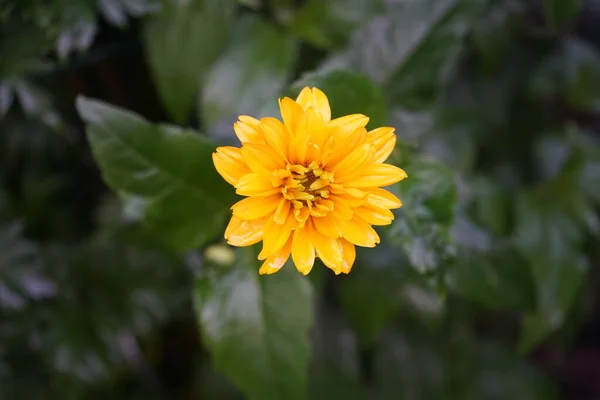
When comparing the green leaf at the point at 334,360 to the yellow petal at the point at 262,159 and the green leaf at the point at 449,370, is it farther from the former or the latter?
the yellow petal at the point at 262,159

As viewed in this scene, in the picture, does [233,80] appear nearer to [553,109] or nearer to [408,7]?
[408,7]

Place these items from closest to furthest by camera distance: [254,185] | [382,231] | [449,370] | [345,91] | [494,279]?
[254,185], [345,91], [382,231], [494,279], [449,370]

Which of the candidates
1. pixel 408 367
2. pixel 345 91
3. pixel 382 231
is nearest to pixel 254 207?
pixel 345 91

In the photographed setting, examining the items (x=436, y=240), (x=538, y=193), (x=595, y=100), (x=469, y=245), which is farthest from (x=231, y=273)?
(x=595, y=100)

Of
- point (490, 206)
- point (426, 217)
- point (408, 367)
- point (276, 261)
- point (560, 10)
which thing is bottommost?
point (276, 261)

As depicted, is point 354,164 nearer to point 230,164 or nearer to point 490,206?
point 230,164

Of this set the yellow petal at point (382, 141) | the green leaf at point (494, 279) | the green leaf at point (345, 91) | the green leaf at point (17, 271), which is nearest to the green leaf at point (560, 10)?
the green leaf at point (494, 279)

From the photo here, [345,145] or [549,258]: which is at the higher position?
[549,258]
